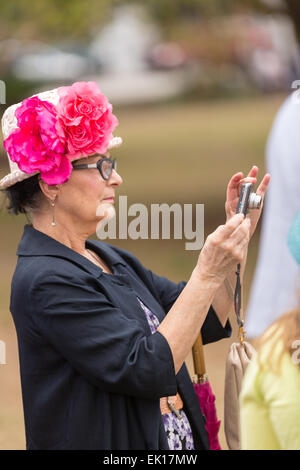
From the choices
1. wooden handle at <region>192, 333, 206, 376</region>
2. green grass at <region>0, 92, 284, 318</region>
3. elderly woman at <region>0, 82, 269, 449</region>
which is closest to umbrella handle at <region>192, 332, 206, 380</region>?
wooden handle at <region>192, 333, 206, 376</region>

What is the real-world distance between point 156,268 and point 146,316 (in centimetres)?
770

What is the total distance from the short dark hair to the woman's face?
9 cm

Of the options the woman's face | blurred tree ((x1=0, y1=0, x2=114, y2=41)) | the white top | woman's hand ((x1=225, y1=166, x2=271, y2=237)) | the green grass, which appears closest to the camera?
the woman's face

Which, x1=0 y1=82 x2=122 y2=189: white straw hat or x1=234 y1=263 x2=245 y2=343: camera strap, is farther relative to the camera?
x1=234 y1=263 x2=245 y2=343: camera strap

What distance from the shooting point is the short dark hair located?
319 centimetres

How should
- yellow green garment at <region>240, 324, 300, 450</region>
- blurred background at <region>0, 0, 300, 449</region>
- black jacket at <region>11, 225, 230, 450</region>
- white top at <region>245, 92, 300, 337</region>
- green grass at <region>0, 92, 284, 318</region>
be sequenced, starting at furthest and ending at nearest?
1. green grass at <region>0, 92, 284, 318</region>
2. blurred background at <region>0, 0, 300, 449</region>
3. white top at <region>245, 92, 300, 337</region>
4. black jacket at <region>11, 225, 230, 450</region>
5. yellow green garment at <region>240, 324, 300, 450</region>

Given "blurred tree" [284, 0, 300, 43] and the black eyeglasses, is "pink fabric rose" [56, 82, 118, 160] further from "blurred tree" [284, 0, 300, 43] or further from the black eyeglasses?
"blurred tree" [284, 0, 300, 43]

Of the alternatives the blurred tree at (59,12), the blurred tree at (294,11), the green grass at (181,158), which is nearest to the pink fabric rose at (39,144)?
the green grass at (181,158)

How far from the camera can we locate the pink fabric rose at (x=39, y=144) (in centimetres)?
303

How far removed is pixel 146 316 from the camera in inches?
125

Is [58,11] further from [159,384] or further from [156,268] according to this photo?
[159,384]

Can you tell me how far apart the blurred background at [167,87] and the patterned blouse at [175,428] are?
1653 mm

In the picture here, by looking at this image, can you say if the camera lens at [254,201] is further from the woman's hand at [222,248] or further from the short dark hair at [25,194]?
the short dark hair at [25,194]
